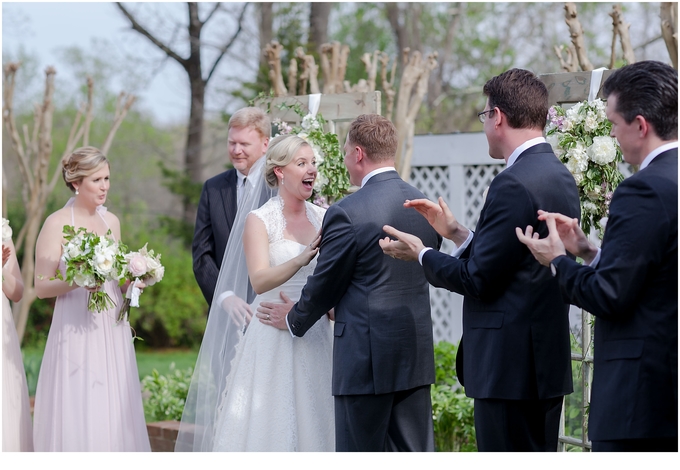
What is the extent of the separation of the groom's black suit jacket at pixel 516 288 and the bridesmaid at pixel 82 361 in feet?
7.33

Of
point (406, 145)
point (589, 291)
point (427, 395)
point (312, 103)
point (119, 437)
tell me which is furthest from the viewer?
point (406, 145)

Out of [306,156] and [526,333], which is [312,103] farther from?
[526,333]

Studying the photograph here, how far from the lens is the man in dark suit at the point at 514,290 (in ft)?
9.97

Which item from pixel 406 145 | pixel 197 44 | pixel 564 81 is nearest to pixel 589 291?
pixel 564 81

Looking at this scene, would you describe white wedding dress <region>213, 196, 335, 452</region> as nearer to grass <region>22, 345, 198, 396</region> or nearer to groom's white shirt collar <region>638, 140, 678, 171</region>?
groom's white shirt collar <region>638, 140, 678, 171</region>

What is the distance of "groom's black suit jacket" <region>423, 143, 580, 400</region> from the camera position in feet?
9.93

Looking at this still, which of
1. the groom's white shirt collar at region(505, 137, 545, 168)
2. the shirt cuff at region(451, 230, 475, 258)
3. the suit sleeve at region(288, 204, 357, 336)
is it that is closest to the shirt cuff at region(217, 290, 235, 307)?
the suit sleeve at region(288, 204, 357, 336)

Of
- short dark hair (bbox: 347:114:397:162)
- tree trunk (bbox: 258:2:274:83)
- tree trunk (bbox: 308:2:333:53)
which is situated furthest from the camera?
tree trunk (bbox: 258:2:274:83)

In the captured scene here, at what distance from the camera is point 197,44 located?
13758mm

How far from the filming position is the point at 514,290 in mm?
3082

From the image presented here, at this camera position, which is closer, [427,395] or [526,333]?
[526,333]

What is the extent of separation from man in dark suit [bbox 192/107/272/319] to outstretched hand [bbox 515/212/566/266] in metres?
2.39

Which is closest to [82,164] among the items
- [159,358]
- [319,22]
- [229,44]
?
[159,358]
